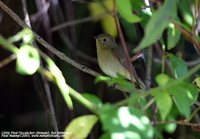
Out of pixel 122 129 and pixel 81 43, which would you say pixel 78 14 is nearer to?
pixel 81 43

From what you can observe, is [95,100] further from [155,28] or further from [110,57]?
[110,57]

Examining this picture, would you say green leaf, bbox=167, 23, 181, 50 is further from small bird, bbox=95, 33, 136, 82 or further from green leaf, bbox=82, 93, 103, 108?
small bird, bbox=95, 33, 136, 82

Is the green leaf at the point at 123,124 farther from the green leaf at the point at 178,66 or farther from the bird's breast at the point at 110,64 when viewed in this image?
the bird's breast at the point at 110,64

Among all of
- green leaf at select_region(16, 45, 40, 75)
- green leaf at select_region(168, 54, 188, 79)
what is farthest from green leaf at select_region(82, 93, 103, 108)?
green leaf at select_region(168, 54, 188, 79)

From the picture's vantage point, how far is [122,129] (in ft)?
3.39

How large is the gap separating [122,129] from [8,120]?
2622mm

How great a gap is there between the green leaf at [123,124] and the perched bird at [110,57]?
6.94 ft

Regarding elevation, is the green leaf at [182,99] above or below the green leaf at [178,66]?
below

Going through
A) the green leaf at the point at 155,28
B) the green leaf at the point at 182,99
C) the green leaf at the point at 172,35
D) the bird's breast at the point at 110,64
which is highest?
the bird's breast at the point at 110,64

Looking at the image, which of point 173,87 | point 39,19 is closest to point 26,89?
point 39,19

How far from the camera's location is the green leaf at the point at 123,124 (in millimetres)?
1025

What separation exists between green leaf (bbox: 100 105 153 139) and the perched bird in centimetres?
212

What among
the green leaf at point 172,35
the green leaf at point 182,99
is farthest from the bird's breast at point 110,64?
the green leaf at point 182,99

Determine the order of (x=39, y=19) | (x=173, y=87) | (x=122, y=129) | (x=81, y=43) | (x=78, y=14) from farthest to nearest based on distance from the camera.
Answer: (x=81, y=43) < (x=78, y=14) < (x=39, y=19) < (x=173, y=87) < (x=122, y=129)
